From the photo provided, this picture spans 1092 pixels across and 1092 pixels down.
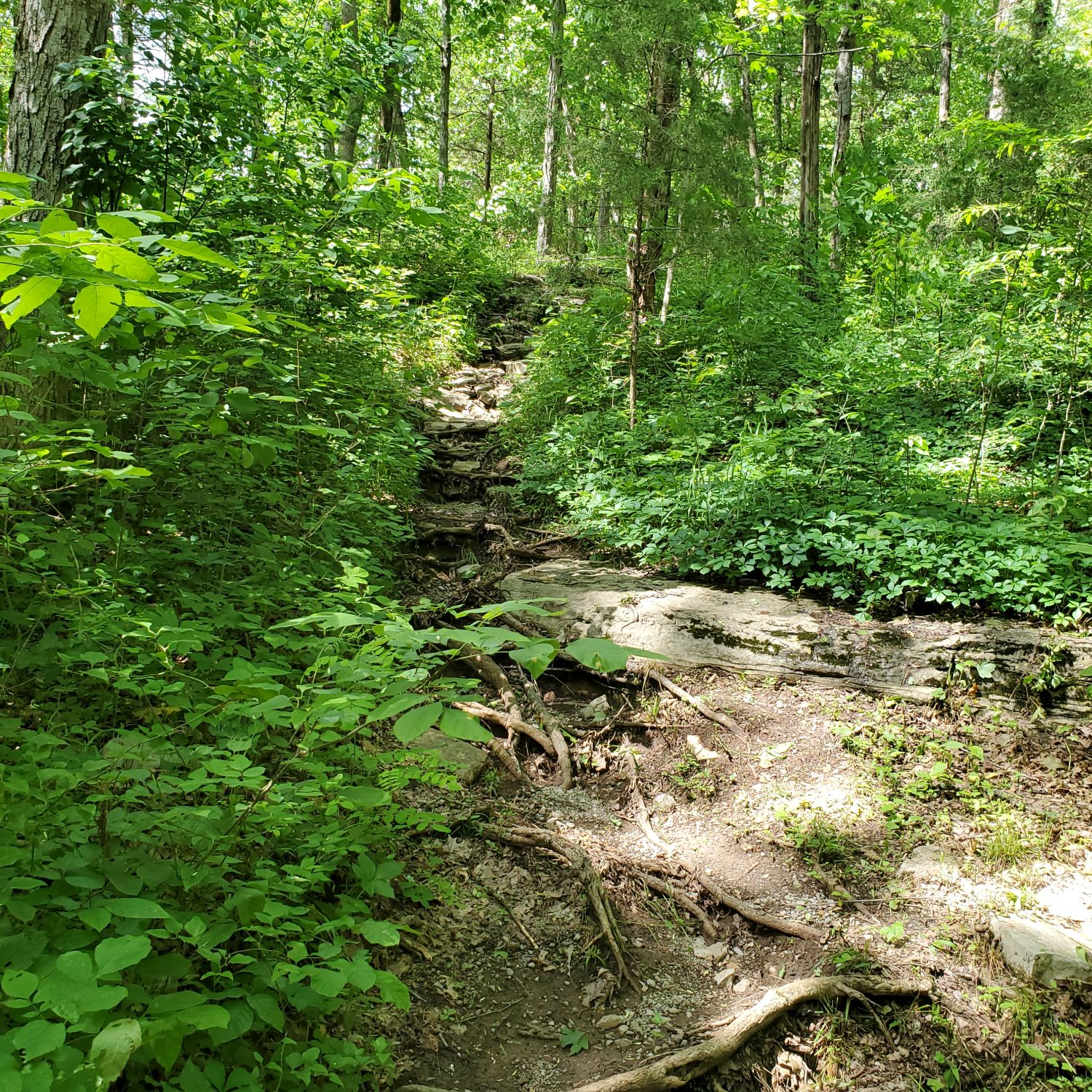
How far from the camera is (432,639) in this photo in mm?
1551

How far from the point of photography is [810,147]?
1105 centimetres

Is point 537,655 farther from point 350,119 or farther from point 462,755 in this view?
point 350,119

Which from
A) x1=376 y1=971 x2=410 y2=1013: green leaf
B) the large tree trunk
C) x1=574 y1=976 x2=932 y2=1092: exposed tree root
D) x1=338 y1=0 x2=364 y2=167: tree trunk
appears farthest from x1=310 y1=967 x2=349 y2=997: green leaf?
x1=338 y1=0 x2=364 y2=167: tree trunk

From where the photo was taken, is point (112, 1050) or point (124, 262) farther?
point (124, 262)

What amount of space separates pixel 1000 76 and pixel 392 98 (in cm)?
1029

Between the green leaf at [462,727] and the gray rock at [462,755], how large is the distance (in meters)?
2.94

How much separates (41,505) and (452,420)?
744cm

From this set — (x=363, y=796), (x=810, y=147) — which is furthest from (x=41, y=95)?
(x=810, y=147)

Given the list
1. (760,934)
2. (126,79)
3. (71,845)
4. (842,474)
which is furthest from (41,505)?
(842,474)

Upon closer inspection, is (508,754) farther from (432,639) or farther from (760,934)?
(432,639)

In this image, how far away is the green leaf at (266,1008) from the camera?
174 centimetres

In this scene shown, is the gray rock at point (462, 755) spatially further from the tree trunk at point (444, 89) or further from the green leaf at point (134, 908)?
the tree trunk at point (444, 89)

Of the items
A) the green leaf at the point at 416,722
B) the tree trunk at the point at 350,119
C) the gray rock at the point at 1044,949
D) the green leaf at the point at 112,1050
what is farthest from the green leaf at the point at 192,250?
the tree trunk at the point at 350,119

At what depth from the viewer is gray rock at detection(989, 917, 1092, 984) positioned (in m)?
2.78
